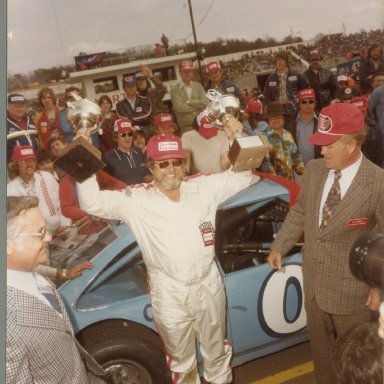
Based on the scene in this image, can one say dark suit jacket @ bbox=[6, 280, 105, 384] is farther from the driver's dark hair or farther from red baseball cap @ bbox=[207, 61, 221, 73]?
red baseball cap @ bbox=[207, 61, 221, 73]

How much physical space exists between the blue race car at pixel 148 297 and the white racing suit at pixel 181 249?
9 centimetres

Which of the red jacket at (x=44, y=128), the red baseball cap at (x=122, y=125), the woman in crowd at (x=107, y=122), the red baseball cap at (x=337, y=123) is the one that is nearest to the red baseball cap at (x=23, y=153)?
the red jacket at (x=44, y=128)

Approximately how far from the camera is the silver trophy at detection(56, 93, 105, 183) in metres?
1.36

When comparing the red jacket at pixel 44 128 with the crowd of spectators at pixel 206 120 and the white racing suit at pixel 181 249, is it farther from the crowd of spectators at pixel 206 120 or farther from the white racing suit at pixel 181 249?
the white racing suit at pixel 181 249

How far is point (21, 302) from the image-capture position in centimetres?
116

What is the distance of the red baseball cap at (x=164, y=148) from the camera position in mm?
1545

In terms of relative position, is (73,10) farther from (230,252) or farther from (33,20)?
(230,252)

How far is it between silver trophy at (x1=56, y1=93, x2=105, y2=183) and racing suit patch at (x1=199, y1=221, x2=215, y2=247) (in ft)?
1.52

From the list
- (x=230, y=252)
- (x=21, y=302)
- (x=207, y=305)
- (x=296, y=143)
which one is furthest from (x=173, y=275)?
(x=296, y=143)

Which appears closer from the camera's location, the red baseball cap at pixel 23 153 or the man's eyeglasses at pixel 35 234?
the man's eyeglasses at pixel 35 234

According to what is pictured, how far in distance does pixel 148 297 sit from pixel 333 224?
0.75m

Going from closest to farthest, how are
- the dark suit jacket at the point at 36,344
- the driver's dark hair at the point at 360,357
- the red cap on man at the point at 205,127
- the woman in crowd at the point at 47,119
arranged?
the driver's dark hair at the point at 360,357
the dark suit jacket at the point at 36,344
the woman in crowd at the point at 47,119
the red cap on man at the point at 205,127

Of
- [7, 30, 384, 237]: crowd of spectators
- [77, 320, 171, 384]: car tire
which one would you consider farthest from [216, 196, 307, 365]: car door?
[77, 320, 171, 384]: car tire

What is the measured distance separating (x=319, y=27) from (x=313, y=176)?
53 cm
